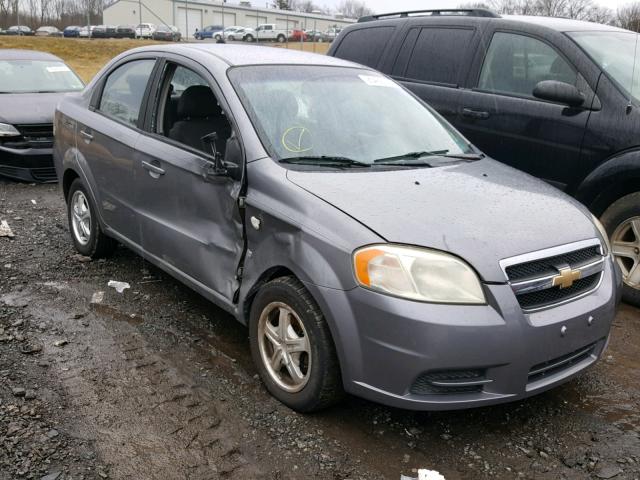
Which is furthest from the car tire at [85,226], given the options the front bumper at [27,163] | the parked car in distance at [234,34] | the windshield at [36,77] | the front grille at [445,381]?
the parked car in distance at [234,34]

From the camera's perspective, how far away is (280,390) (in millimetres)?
3264

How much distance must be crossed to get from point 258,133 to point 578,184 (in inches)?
102

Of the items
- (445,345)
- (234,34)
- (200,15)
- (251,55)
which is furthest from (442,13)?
(200,15)

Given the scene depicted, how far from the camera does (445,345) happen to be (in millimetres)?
2664

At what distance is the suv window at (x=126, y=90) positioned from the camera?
14.8 feet

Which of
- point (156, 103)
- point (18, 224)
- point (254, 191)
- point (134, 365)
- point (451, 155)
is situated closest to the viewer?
point (254, 191)

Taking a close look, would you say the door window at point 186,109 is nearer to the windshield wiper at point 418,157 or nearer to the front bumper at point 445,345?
the windshield wiper at point 418,157

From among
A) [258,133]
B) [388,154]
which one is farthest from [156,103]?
[388,154]

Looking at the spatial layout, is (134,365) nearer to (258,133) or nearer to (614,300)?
(258,133)

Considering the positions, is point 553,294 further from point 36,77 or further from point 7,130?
point 36,77

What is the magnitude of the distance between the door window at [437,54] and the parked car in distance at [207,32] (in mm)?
48974

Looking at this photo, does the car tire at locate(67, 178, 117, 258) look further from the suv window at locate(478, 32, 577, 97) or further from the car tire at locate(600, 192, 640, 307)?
the car tire at locate(600, 192, 640, 307)

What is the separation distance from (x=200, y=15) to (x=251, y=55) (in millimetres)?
60780

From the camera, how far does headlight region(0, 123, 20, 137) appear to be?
311 inches
